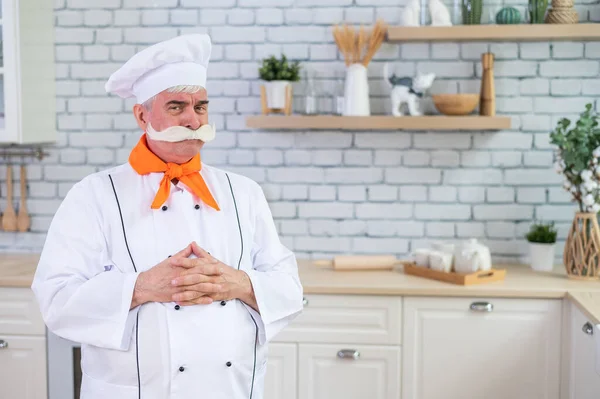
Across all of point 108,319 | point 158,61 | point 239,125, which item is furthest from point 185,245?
point 239,125

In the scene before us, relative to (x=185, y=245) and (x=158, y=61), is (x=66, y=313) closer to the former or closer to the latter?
(x=185, y=245)

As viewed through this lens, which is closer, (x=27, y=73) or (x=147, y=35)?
(x=27, y=73)

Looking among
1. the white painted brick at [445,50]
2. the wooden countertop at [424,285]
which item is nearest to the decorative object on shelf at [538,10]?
the white painted brick at [445,50]

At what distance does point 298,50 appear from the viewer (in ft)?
13.2

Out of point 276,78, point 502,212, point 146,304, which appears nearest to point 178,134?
point 146,304

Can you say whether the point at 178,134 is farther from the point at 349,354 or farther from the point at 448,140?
the point at 448,140

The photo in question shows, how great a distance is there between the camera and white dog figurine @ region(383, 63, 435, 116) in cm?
377

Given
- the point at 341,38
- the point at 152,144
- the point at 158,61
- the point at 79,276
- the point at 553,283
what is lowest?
the point at 553,283

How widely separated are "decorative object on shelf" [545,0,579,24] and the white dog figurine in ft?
1.97

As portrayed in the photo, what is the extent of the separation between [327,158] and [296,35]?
0.62 metres

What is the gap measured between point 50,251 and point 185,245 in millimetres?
372

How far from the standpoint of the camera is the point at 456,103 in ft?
12.3

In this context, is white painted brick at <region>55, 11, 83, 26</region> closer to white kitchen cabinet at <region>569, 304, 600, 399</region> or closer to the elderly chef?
the elderly chef

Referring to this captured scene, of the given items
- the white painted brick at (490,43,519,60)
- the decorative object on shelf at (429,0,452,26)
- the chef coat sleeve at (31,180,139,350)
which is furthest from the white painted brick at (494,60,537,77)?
the chef coat sleeve at (31,180,139,350)
